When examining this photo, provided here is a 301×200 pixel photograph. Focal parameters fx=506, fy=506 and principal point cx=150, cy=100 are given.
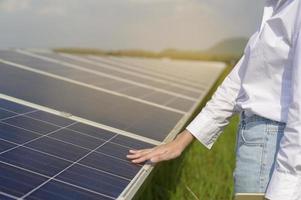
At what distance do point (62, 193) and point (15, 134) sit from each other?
110cm

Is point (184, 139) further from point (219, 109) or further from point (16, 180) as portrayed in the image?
point (16, 180)

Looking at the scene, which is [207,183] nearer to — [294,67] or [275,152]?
[275,152]

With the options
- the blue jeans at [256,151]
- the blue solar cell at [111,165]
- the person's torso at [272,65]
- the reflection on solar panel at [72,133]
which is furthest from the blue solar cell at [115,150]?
the person's torso at [272,65]

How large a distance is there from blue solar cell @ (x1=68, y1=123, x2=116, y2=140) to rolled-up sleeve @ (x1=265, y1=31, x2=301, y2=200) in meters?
2.37

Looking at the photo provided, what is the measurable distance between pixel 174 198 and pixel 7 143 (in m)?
3.07

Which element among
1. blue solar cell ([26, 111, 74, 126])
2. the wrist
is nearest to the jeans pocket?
the wrist

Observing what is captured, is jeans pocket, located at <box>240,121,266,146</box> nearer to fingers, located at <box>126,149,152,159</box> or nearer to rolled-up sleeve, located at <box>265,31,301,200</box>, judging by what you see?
rolled-up sleeve, located at <box>265,31,301,200</box>

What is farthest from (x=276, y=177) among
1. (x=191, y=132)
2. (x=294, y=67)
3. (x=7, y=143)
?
(x=7, y=143)

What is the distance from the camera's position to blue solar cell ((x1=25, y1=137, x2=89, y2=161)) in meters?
3.67

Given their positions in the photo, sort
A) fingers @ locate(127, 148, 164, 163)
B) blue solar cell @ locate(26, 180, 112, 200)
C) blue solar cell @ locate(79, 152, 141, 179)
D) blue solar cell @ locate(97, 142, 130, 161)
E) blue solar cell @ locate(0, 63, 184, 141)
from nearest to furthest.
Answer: blue solar cell @ locate(26, 180, 112, 200) < fingers @ locate(127, 148, 164, 163) < blue solar cell @ locate(79, 152, 141, 179) < blue solar cell @ locate(97, 142, 130, 161) < blue solar cell @ locate(0, 63, 184, 141)

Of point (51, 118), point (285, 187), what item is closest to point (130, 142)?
point (51, 118)

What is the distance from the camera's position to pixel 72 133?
4.40m

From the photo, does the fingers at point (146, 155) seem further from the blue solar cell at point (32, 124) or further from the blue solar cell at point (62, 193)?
the blue solar cell at point (32, 124)

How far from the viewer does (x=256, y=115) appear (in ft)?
9.18
